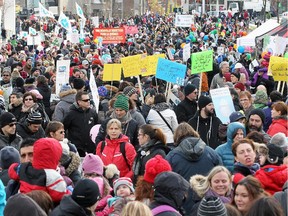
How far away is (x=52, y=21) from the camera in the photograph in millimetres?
51750

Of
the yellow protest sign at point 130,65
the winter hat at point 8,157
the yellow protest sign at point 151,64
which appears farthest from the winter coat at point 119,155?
the yellow protest sign at point 151,64

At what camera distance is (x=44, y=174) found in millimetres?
6531

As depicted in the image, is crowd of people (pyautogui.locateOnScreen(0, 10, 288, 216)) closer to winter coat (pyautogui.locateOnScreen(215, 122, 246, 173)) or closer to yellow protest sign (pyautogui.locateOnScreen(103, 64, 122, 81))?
winter coat (pyautogui.locateOnScreen(215, 122, 246, 173))

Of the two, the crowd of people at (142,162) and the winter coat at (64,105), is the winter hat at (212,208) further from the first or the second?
the winter coat at (64,105)

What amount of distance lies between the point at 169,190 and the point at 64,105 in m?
6.09

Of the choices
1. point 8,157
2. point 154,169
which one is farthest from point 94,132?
point 154,169

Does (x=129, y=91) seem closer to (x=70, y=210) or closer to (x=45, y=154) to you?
(x=45, y=154)

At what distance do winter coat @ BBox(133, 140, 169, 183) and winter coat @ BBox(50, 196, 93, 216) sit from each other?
2.47 meters

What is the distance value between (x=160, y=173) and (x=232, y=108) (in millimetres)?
5592

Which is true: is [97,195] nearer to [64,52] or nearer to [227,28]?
[64,52]

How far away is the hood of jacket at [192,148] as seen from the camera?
779 centimetres

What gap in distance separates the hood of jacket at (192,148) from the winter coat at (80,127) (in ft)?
11.0

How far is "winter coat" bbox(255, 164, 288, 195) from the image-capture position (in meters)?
6.66

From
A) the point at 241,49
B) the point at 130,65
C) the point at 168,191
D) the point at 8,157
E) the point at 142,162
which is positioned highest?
the point at 168,191
